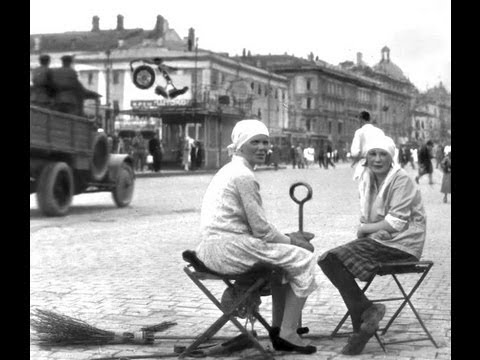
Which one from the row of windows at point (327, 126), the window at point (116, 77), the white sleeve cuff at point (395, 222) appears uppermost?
the window at point (116, 77)

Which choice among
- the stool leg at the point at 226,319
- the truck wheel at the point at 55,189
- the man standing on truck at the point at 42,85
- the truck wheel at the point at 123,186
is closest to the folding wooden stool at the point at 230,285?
the stool leg at the point at 226,319

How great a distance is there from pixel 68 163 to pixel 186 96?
2056 inches

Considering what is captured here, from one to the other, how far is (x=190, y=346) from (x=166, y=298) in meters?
2.07

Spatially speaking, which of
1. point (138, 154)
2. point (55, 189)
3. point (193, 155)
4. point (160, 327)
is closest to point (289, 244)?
point (160, 327)

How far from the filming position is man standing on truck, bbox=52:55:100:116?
13867 mm

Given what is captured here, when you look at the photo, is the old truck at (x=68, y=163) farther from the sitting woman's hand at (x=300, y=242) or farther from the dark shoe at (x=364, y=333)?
the dark shoe at (x=364, y=333)

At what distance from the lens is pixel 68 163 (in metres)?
15.6

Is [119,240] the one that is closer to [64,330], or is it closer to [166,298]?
[166,298]

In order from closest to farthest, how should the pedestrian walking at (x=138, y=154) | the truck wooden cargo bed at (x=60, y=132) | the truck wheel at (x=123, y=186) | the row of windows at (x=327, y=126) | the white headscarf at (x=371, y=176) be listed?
the white headscarf at (x=371, y=176)
the truck wooden cargo bed at (x=60, y=132)
the truck wheel at (x=123, y=186)
the pedestrian walking at (x=138, y=154)
the row of windows at (x=327, y=126)

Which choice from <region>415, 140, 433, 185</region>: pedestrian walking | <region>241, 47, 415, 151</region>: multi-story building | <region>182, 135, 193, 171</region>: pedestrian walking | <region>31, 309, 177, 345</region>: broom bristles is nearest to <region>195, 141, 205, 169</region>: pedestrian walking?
<region>182, 135, 193, 171</region>: pedestrian walking

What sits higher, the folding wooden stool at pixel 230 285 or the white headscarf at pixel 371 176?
the white headscarf at pixel 371 176

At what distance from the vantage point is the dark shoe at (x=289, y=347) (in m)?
5.11

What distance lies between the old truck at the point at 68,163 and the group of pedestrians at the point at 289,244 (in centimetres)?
912

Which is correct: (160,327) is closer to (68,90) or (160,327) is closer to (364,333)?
(364,333)
